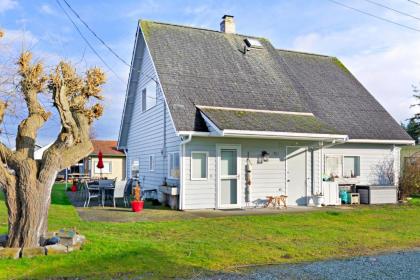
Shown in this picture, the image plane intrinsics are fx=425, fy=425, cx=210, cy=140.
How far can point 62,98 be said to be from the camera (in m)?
7.52

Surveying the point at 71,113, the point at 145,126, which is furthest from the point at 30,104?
the point at 145,126

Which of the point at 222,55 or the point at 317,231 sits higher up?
the point at 222,55

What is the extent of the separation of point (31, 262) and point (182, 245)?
9.09 feet

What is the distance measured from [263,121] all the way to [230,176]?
2.17 metres

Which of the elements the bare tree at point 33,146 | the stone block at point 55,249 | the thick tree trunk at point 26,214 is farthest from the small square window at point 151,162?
the stone block at point 55,249

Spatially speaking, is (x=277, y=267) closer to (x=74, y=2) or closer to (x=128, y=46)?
(x=74, y=2)

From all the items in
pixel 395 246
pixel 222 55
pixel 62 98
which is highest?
pixel 222 55

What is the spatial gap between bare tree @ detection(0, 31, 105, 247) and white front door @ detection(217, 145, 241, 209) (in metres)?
6.85

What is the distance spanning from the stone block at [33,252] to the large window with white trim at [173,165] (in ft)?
24.6

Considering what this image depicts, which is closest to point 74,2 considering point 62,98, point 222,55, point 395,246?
point 62,98

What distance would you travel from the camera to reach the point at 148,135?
18016 mm

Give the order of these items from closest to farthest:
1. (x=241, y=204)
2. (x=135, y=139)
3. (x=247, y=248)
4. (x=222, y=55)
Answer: (x=247, y=248) < (x=241, y=204) < (x=222, y=55) < (x=135, y=139)

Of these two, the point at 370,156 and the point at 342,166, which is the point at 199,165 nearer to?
the point at 342,166

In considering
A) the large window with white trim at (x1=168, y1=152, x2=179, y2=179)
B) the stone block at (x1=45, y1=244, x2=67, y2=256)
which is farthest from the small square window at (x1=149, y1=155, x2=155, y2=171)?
the stone block at (x1=45, y1=244, x2=67, y2=256)
